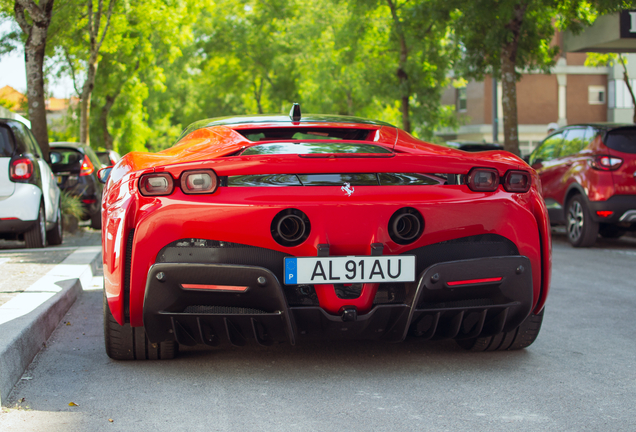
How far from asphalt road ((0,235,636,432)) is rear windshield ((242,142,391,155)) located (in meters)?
1.11

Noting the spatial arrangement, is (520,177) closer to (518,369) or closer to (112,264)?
(518,369)

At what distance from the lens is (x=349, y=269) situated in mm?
3354

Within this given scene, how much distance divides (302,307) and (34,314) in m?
1.96

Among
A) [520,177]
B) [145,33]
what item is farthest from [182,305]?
[145,33]

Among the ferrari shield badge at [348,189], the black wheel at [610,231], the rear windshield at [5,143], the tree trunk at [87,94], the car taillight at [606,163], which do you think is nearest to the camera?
the ferrari shield badge at [348,189]

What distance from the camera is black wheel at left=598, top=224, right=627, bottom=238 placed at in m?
11.3

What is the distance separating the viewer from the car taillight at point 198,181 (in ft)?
11.1

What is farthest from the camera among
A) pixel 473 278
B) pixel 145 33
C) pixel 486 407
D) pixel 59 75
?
pixel 59 75

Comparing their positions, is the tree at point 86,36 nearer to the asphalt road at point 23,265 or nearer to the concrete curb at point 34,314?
the asphalt road at point 23,265

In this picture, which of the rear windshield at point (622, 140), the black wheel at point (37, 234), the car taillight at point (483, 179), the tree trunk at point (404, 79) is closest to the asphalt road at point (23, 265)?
the black wheel at point (37, 234)

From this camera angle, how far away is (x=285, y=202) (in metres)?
3.35

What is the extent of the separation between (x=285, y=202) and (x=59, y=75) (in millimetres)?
24673

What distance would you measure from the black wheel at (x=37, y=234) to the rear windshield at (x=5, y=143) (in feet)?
2.41

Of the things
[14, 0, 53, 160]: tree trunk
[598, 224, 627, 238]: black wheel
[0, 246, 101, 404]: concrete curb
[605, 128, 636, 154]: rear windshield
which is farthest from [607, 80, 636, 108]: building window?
[0, 246, 101, 404]: concrete curb
